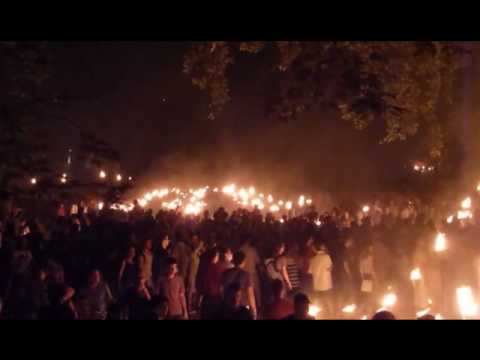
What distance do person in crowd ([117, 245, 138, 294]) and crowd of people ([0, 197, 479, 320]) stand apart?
0.08 feet

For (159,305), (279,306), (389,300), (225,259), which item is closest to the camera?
(159,305)

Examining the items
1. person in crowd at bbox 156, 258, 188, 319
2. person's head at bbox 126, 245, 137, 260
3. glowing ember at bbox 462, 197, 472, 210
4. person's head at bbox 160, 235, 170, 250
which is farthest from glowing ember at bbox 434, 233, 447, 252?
glowing ember at bbox 462, 197, 472, 210

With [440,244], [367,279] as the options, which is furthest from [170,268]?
[440,244]

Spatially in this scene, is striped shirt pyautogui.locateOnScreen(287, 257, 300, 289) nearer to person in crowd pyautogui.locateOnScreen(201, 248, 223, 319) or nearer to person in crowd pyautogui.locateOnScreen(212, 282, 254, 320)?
person in crowd pyautogui.locateOnScreen(201, 248, 223, 319)

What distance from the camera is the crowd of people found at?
281 inches

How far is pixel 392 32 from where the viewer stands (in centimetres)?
389

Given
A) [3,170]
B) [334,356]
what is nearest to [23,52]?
[3,170]

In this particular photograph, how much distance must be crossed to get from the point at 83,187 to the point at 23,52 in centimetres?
183

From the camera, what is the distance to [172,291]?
314 inches

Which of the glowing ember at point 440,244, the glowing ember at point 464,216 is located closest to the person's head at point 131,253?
the glowing ember at point 440,244

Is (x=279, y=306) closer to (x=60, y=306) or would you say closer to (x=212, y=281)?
(x=212, y=281)

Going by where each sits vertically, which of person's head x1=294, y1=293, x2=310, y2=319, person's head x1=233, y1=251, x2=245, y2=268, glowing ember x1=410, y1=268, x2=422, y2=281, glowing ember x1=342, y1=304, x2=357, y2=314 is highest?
person's head x1=233, y1=251, x2=245, y2=268

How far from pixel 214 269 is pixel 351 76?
396cm

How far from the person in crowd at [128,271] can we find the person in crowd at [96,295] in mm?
642
